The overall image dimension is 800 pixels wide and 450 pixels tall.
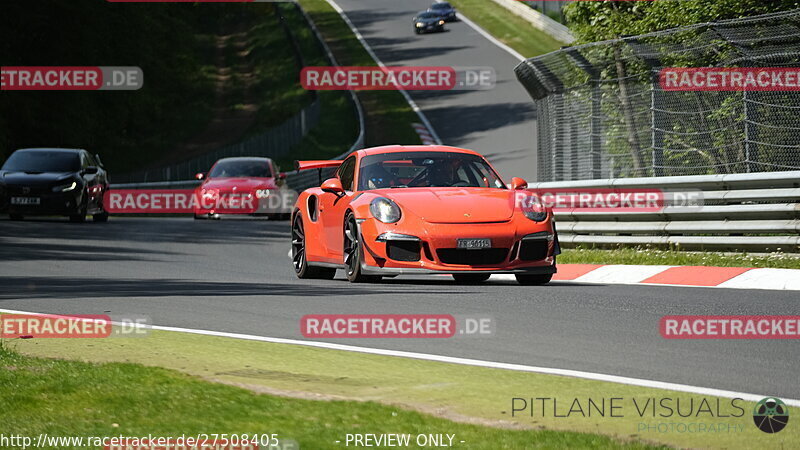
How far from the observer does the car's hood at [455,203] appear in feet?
42.2

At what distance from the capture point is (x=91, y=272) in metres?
15.5

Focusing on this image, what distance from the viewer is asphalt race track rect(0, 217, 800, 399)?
26.8 ft

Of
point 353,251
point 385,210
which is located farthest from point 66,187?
point 385,210

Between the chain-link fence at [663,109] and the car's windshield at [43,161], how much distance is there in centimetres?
1072

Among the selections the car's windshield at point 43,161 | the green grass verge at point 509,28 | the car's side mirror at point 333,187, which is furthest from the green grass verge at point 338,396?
the green grass verge at point 509,28

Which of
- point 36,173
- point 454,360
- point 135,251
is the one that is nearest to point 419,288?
point 454,360

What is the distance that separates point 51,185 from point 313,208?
12.6 meters

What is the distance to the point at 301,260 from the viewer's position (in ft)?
49.4

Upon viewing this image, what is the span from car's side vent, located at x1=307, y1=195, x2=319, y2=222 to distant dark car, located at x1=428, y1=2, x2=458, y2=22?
63.1 meters

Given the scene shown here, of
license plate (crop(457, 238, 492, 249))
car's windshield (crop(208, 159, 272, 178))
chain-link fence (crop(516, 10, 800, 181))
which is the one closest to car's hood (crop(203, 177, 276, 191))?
car's windshield (crop(208, 159, 272, 178))

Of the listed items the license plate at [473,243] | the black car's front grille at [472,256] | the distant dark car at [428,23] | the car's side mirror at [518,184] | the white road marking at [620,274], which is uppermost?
the distant dark car at [428,23]

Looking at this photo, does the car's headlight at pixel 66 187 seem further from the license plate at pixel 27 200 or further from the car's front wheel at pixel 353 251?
the car's front wheel at pixel 353 251

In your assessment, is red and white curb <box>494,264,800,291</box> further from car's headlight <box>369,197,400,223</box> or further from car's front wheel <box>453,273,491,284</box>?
car's headlight <box>369,197,400,223</box>

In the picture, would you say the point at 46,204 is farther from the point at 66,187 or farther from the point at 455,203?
the point at 455,203
